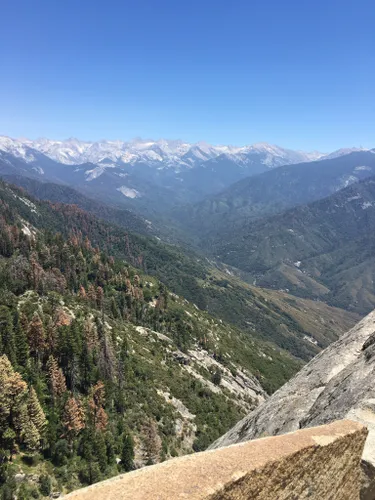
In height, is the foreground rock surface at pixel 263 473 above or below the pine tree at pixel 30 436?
above

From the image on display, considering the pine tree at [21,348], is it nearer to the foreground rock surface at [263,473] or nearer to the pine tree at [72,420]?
the pine tree at [72,420]

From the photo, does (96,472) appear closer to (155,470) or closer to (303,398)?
(303,398)

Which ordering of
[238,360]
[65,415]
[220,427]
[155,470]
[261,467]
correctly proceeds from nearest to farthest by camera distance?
[155,470], [261,467], [65,415], [220,427], [238,360]

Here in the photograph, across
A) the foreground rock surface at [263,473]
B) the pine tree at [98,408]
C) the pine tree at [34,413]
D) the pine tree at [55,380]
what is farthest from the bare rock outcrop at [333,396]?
the pine tree at [55,380]

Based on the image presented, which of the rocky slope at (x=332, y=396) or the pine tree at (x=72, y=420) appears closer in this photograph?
the rocky slope at (x=332, y=396)

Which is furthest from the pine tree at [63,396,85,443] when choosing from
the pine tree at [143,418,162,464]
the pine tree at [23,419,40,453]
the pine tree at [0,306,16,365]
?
the pine tree at [0,306,16,365]

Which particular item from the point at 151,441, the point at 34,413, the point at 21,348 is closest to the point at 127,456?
the point at 151,441

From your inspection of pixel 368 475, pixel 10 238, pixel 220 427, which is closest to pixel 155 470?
pixel 368 475
